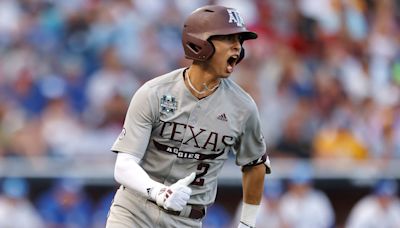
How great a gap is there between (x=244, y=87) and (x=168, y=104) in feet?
20.6

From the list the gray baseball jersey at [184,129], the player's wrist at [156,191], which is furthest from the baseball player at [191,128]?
the player's wrist at [156,191]

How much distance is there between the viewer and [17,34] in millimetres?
12875

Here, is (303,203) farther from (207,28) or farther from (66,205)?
(207,28)

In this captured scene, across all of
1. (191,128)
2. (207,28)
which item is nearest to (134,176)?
(191,128)

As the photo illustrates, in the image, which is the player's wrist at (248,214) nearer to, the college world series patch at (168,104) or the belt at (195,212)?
the belt at (195,212)

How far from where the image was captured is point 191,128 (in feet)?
18.7

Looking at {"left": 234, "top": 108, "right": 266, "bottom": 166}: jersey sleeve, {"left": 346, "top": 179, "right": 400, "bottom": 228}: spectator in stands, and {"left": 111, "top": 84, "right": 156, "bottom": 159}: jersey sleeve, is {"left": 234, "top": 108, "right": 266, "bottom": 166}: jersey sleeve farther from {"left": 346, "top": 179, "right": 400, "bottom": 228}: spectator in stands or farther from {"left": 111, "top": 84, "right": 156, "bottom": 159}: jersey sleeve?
{"left": 346, "top": 179, "right": 400, "bottom": 228}: spectator in stands

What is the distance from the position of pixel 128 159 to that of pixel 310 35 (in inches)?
304

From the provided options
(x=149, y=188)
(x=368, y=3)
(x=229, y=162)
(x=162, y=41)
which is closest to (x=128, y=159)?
(x=149, y=188)

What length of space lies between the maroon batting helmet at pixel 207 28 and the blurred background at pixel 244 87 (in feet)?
18.1

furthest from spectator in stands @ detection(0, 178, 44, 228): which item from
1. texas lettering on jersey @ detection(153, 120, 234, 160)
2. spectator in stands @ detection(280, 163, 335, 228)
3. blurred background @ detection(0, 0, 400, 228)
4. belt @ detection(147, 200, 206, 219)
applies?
texas lettering on jersey @ detection(153, 120, 234, 160)

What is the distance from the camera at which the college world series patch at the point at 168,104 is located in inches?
221

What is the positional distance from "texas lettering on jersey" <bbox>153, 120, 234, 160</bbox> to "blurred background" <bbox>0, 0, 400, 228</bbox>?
528 centimetres

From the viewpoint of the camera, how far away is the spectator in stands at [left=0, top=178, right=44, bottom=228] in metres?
11.0
